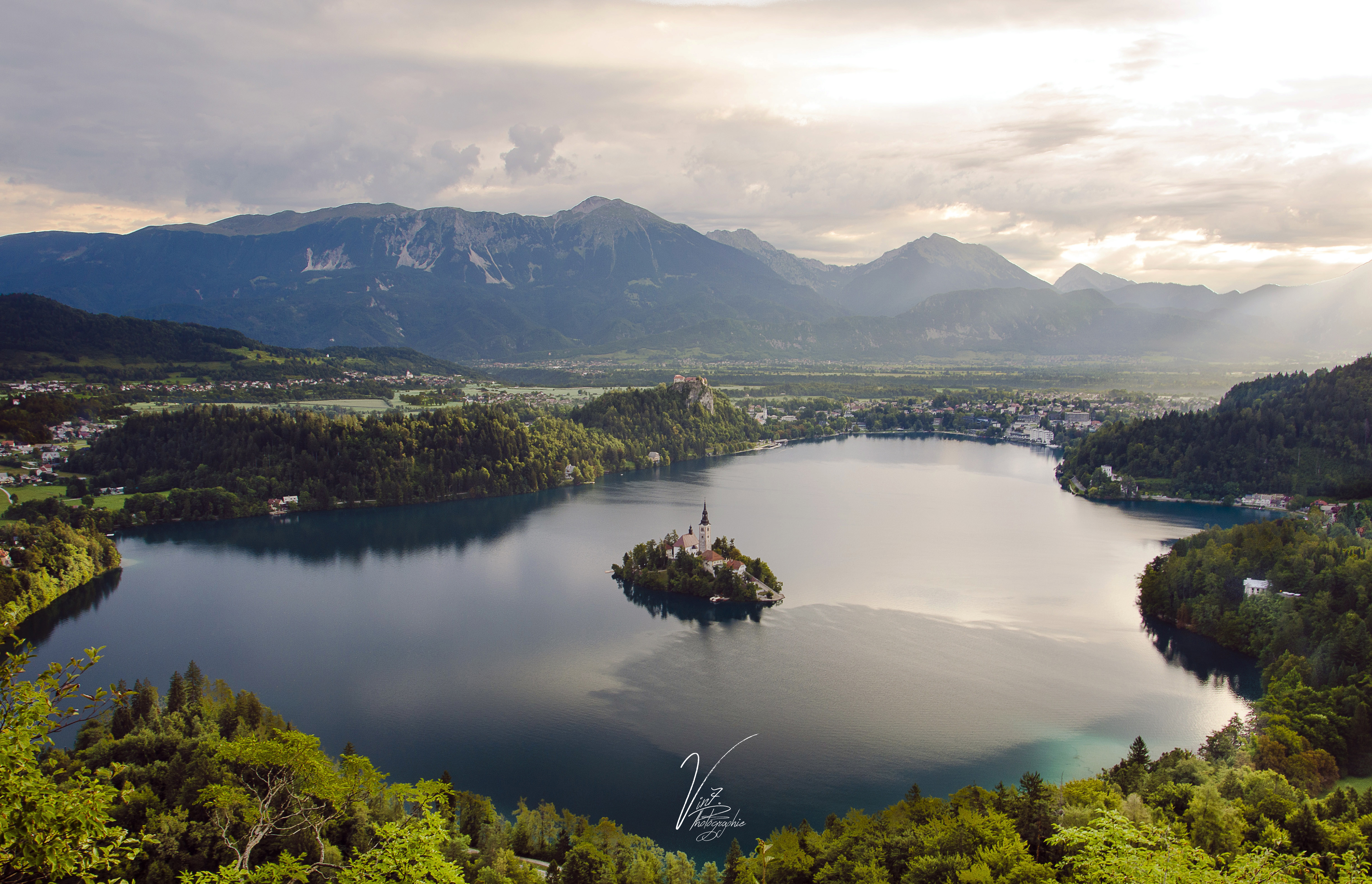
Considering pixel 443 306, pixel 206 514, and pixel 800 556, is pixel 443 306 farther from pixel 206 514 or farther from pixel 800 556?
pixel 800 556

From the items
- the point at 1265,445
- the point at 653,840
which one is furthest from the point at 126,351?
the point at 1265,445

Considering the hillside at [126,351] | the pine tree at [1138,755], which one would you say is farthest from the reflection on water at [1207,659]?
the hillside at [126,351]

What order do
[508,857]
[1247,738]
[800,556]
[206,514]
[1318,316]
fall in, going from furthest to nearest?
[1318,316] < [206,514] < [800,556] < [1247,738] < [508,857]

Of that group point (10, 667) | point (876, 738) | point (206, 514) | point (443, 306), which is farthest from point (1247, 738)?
point (443, 306)

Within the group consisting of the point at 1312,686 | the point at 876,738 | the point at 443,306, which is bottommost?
the point at 876,738

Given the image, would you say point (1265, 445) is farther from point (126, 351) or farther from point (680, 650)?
point (126, 351)

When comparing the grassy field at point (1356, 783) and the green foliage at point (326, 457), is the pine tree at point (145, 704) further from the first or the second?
the green foliage at point (326, 457)
